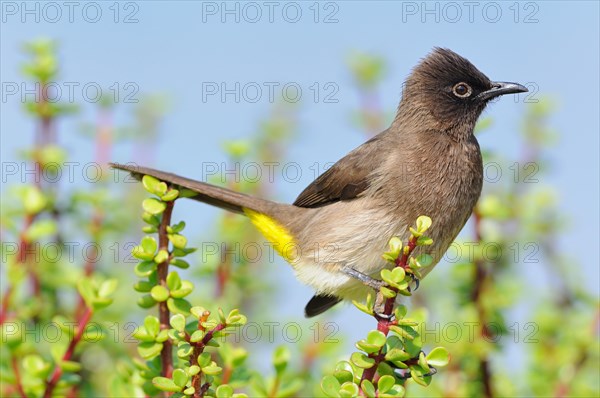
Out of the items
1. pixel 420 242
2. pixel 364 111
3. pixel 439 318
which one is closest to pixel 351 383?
pixel 420 242

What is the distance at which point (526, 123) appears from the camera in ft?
12.4

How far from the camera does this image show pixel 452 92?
444 cm

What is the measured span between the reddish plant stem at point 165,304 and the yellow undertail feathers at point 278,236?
1.74 metres

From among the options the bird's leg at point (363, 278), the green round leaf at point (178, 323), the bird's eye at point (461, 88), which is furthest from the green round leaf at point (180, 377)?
the bird's eye at point (461, 88)

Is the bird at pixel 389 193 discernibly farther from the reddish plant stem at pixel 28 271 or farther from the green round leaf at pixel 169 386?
the green round leaf at pixel 169 386

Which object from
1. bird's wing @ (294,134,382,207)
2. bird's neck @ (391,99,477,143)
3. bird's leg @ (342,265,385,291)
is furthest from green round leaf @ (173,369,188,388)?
bird's neck @ (391,99,477,143)

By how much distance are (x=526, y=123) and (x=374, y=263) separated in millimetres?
983

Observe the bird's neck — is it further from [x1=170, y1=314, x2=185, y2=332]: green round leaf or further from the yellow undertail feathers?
[x1=170, y1=314, x2=185, y2=332]: green round leaf

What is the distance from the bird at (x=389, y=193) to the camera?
388 centimetres

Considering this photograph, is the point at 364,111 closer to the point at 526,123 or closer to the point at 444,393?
the point at 526,123

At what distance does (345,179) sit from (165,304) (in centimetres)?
205

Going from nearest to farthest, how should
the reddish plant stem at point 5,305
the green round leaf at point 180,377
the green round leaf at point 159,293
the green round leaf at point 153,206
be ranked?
the green round leaf at point 180,377 → the green round leaf at point 159,293 → the green round leaf at point 153,206 → the reddish plant stem at point 5,305

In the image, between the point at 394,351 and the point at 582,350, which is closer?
the point at 394,351

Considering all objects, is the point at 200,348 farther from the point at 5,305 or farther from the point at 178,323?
the point at 5,305
